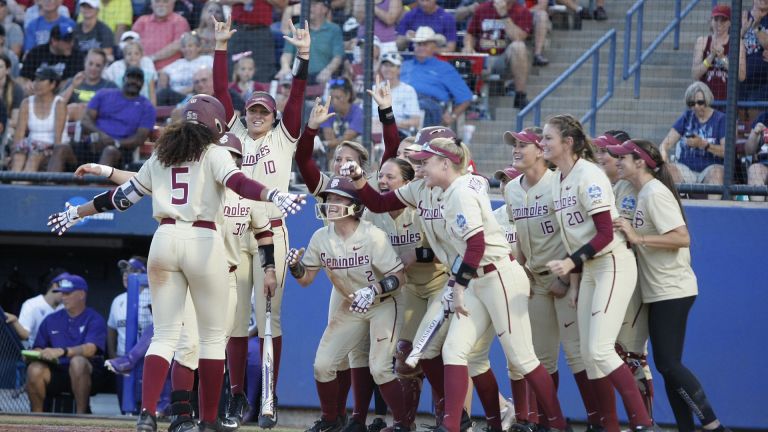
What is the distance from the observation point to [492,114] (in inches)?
346

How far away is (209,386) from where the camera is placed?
20.1 ft

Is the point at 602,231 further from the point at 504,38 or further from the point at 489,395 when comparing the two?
the point at 504,38

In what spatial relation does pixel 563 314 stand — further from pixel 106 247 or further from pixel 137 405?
pixel 106 247

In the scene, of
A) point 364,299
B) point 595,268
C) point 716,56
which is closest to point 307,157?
point 364,299

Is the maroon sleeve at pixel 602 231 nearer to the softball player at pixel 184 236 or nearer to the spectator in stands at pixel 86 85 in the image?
the softball player at pixel 184 236

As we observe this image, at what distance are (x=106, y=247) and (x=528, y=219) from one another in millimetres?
5379

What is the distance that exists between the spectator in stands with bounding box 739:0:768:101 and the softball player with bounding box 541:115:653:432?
2.30m

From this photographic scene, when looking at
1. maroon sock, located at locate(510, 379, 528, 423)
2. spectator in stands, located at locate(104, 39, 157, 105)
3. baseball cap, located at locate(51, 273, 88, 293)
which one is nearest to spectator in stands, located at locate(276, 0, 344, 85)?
spectator in stands, located at locate(104, 39, 157, 105)

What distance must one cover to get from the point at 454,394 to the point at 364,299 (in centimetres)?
79

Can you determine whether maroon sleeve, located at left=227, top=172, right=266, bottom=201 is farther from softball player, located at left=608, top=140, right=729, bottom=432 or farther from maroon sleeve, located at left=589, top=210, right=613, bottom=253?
softball player, located at left=608, top=140, right=729, bottom=432

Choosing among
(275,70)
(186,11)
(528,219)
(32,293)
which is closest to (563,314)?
(528,219)

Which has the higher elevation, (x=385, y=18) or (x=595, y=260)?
(x=385, y=18)

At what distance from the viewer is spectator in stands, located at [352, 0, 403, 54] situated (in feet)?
29.4

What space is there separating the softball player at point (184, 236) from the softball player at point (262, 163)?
2.95 feet
